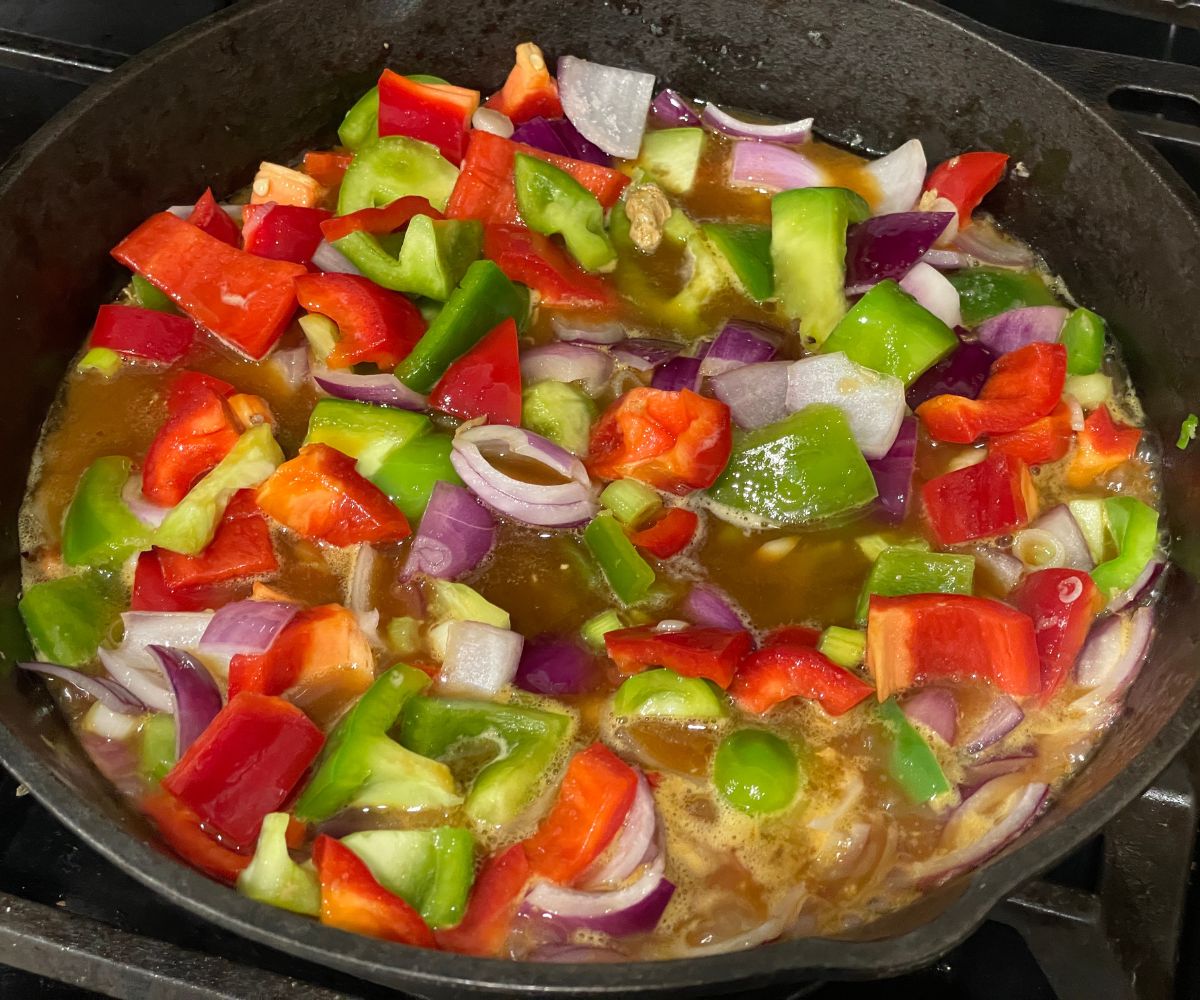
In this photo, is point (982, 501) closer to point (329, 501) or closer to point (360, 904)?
point (329, 501)

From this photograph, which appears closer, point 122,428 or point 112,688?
point 112,688

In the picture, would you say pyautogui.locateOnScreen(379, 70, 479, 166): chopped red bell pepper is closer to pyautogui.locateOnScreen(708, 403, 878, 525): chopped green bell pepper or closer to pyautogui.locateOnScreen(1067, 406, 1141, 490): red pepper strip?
pyautogui.locateOnScreen(708, 403, 878, 525): chopped green bell pepper

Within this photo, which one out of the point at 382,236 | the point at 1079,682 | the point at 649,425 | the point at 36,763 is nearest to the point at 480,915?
the point at 36,763

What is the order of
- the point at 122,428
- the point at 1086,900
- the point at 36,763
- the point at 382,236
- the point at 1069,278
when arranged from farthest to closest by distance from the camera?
the point at 1069,278, the point at 382,236, the point at 122,428, the point at 1086,900, the point at 36,763

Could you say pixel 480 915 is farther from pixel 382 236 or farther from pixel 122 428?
pixel 382 236

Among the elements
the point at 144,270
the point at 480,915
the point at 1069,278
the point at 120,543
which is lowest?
the point at 480,915

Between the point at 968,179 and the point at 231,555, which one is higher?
the point at 968,179

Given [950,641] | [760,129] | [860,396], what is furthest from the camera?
[760,129]

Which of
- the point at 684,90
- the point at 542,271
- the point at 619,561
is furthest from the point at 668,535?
the point at 684,90
